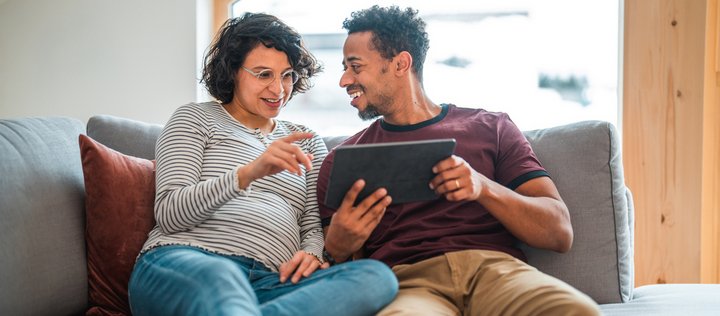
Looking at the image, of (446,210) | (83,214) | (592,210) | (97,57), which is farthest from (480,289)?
(97,57)

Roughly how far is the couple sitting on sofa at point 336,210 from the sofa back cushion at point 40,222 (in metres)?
0.20

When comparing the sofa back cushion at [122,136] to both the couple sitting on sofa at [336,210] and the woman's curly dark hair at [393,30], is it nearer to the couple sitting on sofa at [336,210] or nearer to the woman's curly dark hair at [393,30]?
the couple sitting on sofa at [336,210]

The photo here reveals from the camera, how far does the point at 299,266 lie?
1744 mm

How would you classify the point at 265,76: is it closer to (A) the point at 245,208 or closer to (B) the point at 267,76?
(B) the point at 267,76

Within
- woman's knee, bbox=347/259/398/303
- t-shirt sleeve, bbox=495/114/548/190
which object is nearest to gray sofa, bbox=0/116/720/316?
t-shirt sleeve, bbox=495/114/548/190

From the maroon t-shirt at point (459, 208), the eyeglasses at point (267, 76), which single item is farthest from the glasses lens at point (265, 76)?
the maroon t-shirt at point (459, 208)

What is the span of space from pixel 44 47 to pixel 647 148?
2358mm

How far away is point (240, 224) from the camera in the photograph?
183 cm

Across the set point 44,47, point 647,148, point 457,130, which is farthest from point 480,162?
point 44,47

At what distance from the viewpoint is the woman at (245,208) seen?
1508 millimetres

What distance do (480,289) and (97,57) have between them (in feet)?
6.65

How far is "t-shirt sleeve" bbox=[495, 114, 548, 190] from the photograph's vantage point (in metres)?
1.89

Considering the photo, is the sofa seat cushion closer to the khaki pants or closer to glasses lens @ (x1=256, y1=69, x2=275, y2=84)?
the khaki pants

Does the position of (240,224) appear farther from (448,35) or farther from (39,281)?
(448,35)
